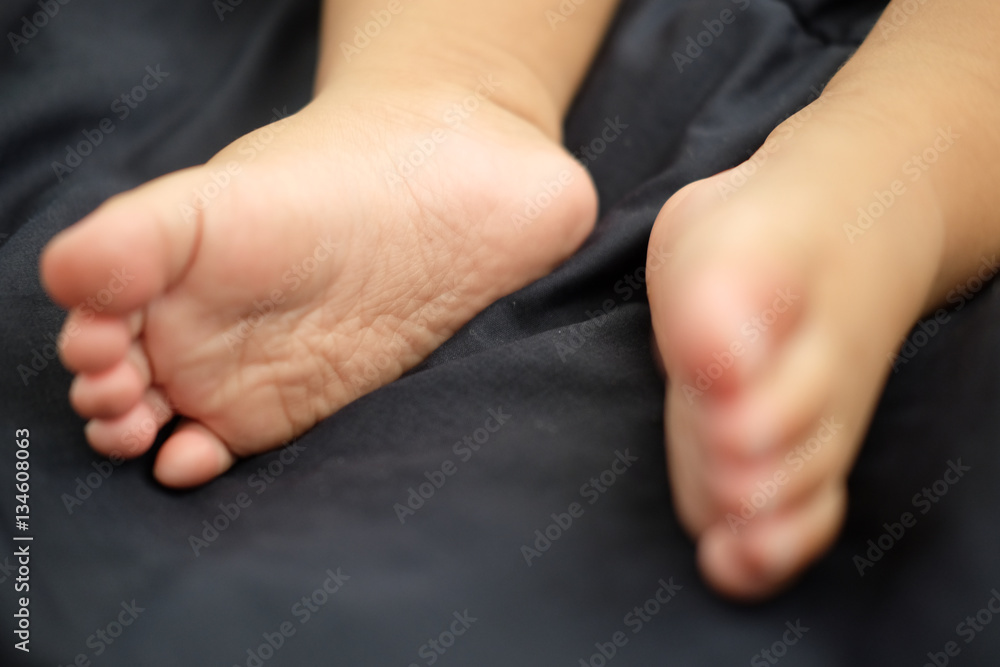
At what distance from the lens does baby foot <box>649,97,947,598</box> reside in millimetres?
431

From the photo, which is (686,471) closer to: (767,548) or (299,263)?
(767,548)

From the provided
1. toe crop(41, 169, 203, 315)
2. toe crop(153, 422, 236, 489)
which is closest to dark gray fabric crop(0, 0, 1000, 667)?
toe crop(153, 422, 236, 489)

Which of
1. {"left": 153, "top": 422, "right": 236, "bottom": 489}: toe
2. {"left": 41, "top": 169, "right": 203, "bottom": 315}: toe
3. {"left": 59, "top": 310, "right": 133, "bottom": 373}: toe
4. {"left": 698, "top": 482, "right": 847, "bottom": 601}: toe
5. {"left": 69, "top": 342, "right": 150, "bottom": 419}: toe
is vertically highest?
Answer: {"left": 41, "top": 169, "right": 203, "bottom": 315}: toe

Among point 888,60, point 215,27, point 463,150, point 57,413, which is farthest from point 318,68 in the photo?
point 888,60

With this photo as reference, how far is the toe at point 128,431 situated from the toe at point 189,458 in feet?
0.05

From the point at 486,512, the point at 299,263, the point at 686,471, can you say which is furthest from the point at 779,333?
the point at 299,263

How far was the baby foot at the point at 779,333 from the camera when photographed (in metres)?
0.43

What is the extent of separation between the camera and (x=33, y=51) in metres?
0.71

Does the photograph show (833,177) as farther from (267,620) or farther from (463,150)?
(267,620)

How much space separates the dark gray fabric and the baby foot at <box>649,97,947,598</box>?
0.11ft

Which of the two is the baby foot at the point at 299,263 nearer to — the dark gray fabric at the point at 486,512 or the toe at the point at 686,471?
the dark gray fabric at the point at 486,512

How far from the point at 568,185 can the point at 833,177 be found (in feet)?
0.84

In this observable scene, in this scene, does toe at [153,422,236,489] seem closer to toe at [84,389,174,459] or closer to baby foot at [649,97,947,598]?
toe at [84,389,174,459]

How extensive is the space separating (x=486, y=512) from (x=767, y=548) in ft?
0.59
